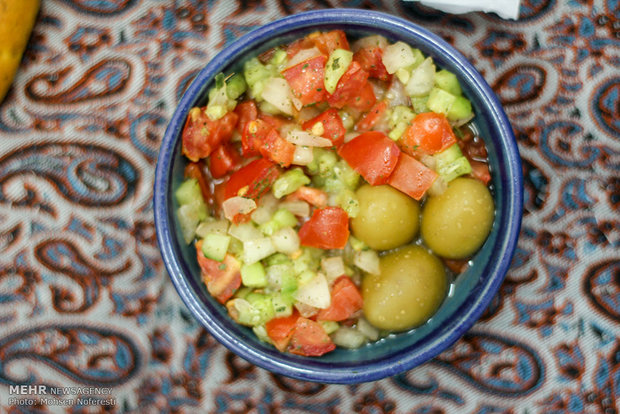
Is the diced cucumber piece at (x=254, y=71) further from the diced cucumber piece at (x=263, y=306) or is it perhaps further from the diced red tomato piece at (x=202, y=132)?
the diced cucumber piece at (x=263, y=306)

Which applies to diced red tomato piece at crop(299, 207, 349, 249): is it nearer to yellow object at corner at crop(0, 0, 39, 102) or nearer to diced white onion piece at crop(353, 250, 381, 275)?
diced white onion piece at crop(353, 250, 381, 275)

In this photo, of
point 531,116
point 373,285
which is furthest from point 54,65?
point 531,116

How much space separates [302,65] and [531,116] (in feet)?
1.58

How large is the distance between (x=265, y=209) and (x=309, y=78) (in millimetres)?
257

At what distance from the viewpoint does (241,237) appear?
1118 millimetres

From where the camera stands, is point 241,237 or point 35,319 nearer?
point 241,237

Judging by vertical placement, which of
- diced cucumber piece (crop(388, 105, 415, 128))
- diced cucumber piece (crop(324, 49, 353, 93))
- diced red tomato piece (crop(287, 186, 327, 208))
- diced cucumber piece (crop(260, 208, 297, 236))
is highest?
diced cucumber piece (crop(324, 49, 353, 93))

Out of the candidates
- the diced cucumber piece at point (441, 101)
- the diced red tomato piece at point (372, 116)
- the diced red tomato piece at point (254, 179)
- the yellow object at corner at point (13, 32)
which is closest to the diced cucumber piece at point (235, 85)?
the diced red tomato piece at point (254, 179)

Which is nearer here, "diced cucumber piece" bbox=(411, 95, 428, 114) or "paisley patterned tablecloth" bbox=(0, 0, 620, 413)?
"diced cucumber piece" bbox=(411, 95, 428, 114)

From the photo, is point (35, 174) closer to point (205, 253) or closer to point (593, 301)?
point (205, 253)

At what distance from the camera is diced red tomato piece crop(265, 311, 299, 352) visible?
3.66ft

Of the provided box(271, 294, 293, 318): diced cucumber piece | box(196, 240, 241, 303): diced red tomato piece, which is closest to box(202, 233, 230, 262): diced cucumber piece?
box(196, 240, 241, 303): diced red tomato piece

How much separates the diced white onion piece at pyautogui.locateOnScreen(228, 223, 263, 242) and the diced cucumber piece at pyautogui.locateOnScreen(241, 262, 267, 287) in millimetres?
50

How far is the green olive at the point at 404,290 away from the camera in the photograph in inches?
43.0
